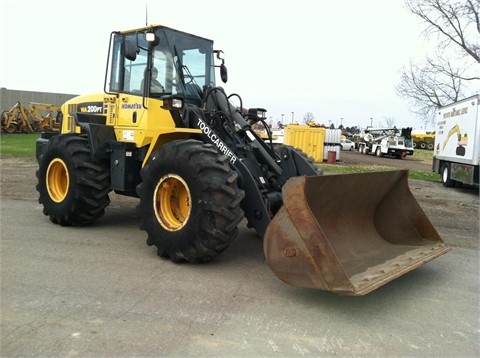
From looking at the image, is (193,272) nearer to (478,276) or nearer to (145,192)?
(145,192)

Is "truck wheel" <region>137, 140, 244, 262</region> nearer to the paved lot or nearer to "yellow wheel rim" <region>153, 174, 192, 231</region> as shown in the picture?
"yellow wheel rim" <region>153, 174, 192, 231</region>

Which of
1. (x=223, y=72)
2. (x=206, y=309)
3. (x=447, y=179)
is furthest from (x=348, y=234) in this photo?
(x=447, y=179)

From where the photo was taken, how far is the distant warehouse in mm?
43469

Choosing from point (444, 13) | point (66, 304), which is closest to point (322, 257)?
point (66, 304)

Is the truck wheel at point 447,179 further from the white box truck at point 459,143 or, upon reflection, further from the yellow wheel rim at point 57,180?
the yellow wheel rim at point 57,180

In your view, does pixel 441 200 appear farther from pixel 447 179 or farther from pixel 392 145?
pixel 392 145

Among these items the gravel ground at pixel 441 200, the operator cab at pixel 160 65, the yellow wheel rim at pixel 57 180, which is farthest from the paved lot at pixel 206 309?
the operator cab at pixel 160 65

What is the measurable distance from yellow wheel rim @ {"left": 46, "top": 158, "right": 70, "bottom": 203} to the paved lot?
115 cm

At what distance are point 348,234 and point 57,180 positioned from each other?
15.4 ft

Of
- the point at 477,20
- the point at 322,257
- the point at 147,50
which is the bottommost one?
the point at 322,257

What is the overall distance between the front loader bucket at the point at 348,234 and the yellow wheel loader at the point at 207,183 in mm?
12

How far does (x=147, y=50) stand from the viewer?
629 centimetres

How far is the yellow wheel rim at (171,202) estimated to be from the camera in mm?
5336

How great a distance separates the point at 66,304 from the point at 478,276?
4.58m
